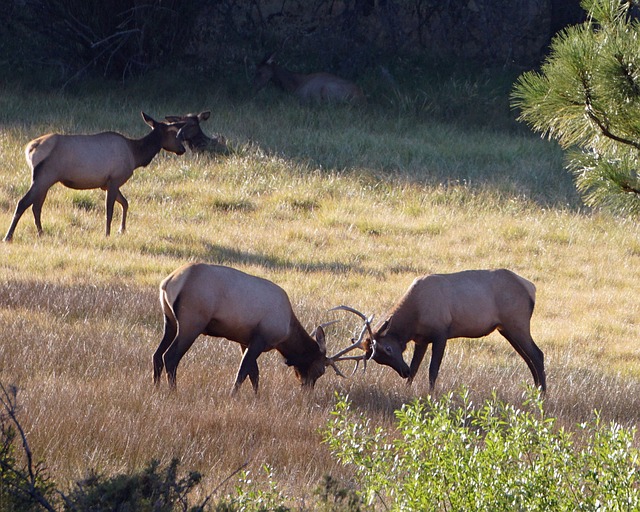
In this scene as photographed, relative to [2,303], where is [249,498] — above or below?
above

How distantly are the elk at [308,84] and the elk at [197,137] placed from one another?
5118mm

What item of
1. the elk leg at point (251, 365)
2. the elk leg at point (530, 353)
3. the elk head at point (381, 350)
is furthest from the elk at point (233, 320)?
the elk leg at point (530, 353)

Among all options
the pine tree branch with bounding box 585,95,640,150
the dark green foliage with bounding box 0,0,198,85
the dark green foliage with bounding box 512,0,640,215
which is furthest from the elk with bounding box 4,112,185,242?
the dark green foliage with bounding box 0,0,198,85

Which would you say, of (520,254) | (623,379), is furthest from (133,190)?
(623,379)

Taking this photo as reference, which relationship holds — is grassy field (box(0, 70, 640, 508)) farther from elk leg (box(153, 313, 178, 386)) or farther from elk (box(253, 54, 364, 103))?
elk (box(253, 54, 364, 103))

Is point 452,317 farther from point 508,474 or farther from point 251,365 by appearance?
point 508,474

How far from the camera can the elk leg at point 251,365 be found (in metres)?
7.86

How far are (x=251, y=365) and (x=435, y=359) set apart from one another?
1.75 meters

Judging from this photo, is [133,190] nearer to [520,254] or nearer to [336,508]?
[520,254]

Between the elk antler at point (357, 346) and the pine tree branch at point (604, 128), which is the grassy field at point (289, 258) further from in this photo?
the pine tree branch at point (604, 128)

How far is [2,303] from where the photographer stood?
31.6ft

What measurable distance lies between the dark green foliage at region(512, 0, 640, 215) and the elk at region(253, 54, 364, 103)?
15.3 meters

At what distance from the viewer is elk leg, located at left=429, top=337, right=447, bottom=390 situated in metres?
8.74

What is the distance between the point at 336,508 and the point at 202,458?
1.96 metres
